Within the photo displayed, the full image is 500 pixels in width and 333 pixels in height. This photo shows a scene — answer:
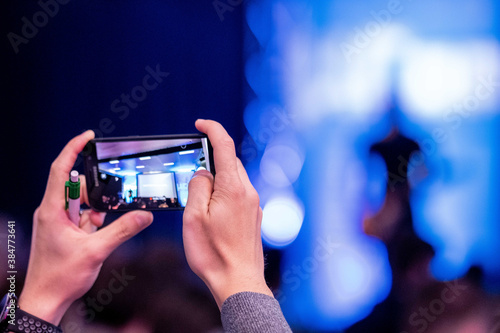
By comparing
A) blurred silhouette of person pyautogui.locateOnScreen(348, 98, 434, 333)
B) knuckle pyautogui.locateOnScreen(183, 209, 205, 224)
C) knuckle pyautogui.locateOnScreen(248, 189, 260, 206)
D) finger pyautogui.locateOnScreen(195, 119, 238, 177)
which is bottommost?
blurred silhouette of person pyautogui.locateOnScreen(348, 98, 434, 333)

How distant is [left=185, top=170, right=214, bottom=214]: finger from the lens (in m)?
0.63

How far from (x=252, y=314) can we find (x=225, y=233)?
5.9 inches

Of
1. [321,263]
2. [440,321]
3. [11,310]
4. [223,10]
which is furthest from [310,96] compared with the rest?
[11,310]

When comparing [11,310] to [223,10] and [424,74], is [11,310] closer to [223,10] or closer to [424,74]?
[223,10]

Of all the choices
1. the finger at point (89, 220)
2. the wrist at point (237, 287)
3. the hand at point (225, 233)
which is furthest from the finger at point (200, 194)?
the finger at point (89, 220)

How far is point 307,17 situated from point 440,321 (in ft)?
6.05

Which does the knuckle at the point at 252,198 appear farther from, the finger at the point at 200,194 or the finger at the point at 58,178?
the finger at the point at 58,178

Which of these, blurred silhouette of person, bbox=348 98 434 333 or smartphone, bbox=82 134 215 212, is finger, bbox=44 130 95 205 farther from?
blurred silhouette of person, bbox=348 98 434 333

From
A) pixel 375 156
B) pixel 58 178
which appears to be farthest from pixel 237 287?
pixel 375 156

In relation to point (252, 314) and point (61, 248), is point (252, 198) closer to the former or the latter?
point (252, 314)

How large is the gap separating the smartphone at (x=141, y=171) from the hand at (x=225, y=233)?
0.26m

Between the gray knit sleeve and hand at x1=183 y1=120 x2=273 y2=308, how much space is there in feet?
0.07

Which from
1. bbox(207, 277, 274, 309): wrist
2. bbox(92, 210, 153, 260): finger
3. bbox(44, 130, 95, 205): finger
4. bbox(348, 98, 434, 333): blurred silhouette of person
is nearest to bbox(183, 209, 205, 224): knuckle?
bbox(207, 277, 274, 309): wrist

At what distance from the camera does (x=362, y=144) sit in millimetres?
1954
